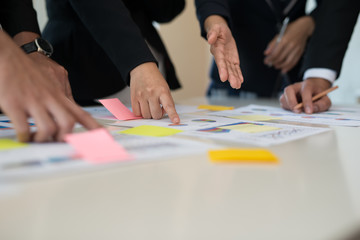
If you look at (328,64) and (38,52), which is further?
(328,64)

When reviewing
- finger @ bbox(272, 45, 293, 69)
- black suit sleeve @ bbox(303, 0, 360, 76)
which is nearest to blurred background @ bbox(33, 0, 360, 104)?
finger @ bbox(272, 45, 293, 69)

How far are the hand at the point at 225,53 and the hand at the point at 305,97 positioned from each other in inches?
8.1

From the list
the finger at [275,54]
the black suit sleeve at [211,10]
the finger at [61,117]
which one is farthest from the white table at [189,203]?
the finger at [275,54]

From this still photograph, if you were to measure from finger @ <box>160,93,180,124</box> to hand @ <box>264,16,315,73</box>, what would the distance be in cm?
89

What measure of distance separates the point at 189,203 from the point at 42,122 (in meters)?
0.25

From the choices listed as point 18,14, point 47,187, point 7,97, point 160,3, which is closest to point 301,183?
point 47,187

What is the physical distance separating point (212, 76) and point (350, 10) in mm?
676

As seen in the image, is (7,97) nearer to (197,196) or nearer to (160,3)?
(197,196)

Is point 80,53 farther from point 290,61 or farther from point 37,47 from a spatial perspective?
point 290,61

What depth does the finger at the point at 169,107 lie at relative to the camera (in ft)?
2.19

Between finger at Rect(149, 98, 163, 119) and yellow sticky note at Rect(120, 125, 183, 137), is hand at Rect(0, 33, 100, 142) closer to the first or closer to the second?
yellow sticky note at Rect(120, 125, 183, 137)

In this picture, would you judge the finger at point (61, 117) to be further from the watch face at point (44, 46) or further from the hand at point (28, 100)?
the watch face at point (44, 46)

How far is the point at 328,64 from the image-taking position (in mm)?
1148

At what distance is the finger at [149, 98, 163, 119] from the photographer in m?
0.72
